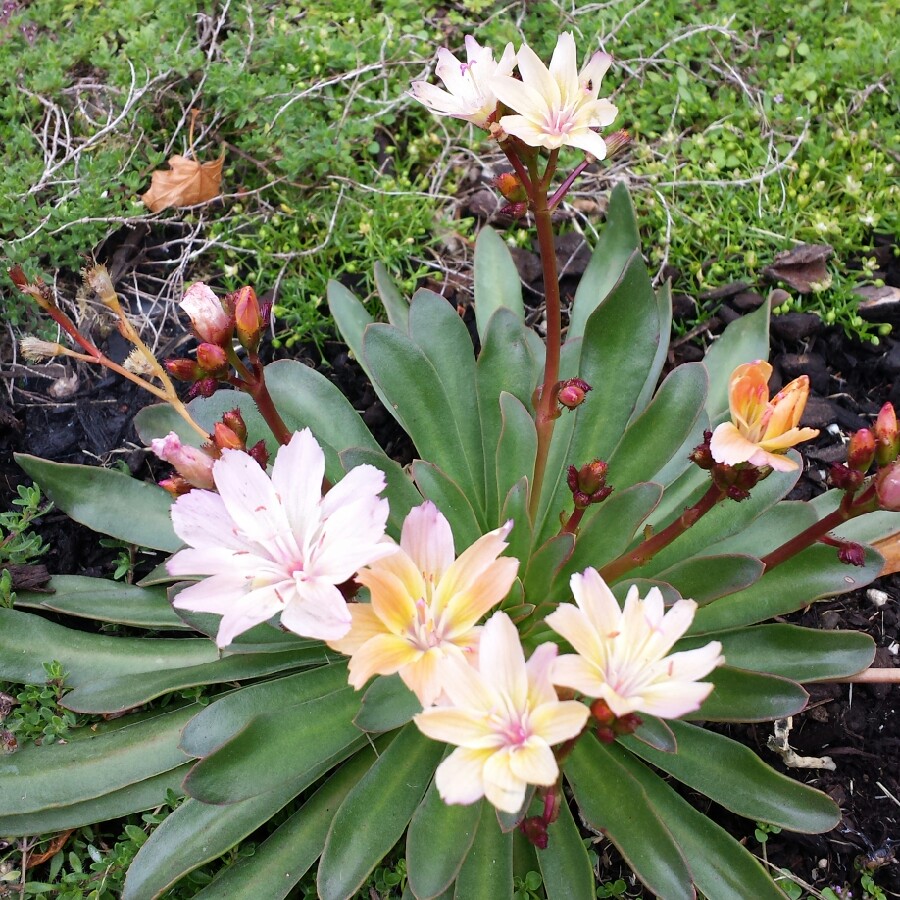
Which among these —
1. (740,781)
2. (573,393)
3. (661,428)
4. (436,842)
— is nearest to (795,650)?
(740,781)

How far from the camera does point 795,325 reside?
298 cm

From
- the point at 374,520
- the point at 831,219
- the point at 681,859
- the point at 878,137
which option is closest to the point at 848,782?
the point at 681,859

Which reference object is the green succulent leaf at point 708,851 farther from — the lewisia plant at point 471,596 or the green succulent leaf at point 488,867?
the green succulent leaf at point 488,867

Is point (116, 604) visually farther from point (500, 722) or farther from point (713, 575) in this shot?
point (713, 575)

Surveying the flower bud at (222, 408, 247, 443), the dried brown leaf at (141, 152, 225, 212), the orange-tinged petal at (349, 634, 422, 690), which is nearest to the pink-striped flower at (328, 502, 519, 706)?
the orange-tinged petal at (349, 634, 422, 690)

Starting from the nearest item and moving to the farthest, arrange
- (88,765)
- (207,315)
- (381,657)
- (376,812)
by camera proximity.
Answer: (381,657)
(207,315)
(376,812)
(88,765)

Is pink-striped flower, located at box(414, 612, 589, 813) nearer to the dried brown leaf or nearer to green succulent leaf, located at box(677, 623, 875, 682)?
green succulent leaf, located at box(677, 623, 875, 682)

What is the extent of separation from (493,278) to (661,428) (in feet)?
2.64

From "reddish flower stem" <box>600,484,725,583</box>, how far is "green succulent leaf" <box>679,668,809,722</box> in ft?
0.97

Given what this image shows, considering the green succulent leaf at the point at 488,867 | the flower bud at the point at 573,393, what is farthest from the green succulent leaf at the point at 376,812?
the flower bud at the point at 573,393

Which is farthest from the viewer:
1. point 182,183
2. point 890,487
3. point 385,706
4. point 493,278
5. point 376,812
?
point 182,183

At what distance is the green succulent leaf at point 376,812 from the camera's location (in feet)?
6.00

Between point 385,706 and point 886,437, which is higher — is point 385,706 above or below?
below

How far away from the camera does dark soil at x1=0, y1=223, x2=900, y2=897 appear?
2275mm
